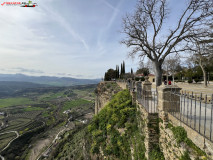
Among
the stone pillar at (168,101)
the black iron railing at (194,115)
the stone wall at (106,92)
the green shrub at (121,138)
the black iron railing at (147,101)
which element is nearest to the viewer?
the black iron railing at (194,115)

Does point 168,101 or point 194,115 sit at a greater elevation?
point 168,101

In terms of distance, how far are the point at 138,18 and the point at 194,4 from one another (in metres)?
5.06

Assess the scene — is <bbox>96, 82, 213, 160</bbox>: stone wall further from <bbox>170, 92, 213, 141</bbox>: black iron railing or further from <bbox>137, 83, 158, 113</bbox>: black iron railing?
<bbox>137, 83, 158, 113</bbox>: black iron railing

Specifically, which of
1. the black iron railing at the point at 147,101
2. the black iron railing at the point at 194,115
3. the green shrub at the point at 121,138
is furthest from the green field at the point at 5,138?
the black iron railing at the point at 194,115

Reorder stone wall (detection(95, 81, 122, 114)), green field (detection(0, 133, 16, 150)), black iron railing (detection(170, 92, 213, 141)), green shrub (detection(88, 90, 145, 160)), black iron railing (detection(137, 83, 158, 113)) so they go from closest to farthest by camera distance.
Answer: black iron railing (detection(170, 92, 213, 141)) < black iron railing (detection(137, 83, 158, 113)) < green shrub (detection(88, 90, 145, 160)) < stone wall (detection(95, 81, 122, 114)) < green field (detection(0, 133, 16, 150))

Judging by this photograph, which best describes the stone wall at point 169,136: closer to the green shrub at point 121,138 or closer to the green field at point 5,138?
the green shrub at point 121,138

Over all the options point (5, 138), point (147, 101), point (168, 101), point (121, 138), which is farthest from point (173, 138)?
point (5, 138)

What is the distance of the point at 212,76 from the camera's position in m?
31.4

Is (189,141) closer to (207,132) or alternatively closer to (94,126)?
(207,132)

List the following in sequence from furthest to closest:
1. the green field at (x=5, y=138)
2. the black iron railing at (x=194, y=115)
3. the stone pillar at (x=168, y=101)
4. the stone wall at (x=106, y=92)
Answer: the green field at (x=5, y=138) < the stone wall at (x=106, y=92) < the stone pillar at (x=168, y=101) < the black iron railing at (x=194, y=115)

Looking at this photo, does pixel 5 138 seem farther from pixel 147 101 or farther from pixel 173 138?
pixel 173 138

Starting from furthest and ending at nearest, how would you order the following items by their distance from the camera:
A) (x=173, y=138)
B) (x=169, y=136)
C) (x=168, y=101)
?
(x=168, y=101) → (x=169, y=136) → (x=173, y=138)

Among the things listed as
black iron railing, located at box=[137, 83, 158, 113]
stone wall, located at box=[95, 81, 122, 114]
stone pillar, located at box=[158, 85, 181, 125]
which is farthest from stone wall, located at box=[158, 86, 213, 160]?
stone wall, located at box=[95, 81, 122, 114]

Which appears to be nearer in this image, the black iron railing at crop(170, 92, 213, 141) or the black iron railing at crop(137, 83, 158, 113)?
the black iron railing at crop(170, 92, 213, 141)
